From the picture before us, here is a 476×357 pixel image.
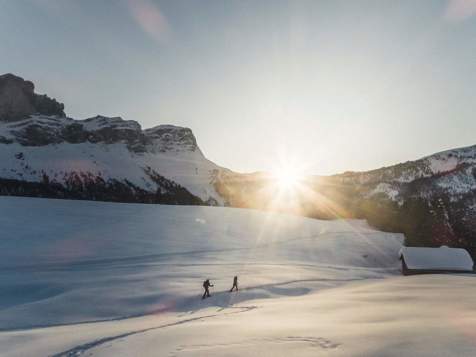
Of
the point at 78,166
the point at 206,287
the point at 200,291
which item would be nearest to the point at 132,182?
the point at 78,166

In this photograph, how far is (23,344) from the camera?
12914 mm

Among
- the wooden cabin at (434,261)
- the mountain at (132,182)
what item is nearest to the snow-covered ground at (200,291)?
the wooden cabin at (434,261)

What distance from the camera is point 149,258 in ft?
150

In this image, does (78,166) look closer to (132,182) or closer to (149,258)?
(132,182)

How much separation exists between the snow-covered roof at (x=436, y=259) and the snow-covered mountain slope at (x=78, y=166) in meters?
81.0

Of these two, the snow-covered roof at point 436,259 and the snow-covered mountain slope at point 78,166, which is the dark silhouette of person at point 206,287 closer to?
the snow-covered roof at point 436,259

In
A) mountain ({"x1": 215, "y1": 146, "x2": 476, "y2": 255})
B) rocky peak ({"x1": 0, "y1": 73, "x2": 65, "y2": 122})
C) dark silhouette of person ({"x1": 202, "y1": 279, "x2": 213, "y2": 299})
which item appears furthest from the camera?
rocky peak ({"x1": 0, "y1": 73, "x2": 65, "y2": 122})

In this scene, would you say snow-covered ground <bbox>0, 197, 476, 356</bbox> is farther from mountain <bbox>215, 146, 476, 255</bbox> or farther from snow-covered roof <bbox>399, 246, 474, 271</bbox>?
mountain <bbox>215, 146, 476, 255</bbox>

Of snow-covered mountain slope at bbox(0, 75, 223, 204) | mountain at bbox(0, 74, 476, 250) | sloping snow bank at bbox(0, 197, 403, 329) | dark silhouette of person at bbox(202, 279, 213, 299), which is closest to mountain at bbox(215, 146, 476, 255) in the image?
mountain at bbox(0, 74, 476, 250)

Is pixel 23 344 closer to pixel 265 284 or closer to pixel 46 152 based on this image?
pixel 265 284

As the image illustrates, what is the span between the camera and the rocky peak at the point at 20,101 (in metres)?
176

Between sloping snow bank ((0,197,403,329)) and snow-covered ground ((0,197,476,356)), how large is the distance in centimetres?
18

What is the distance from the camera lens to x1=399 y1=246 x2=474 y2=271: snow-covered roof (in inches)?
2096

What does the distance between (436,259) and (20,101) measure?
613ft
